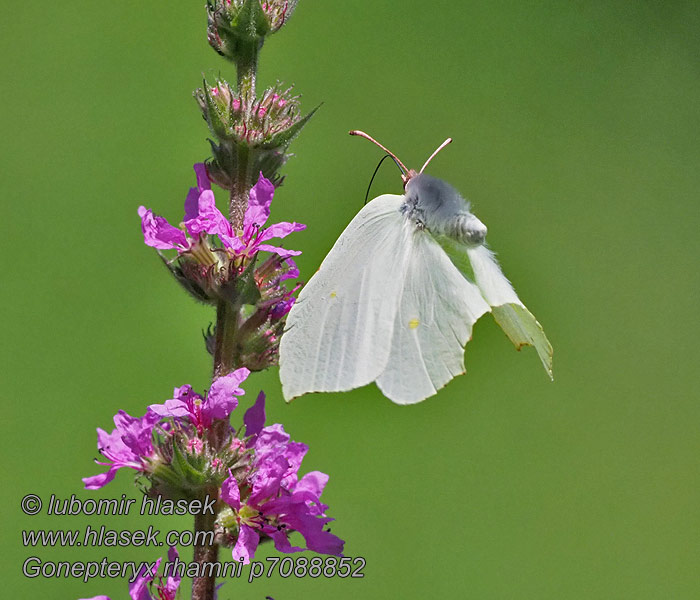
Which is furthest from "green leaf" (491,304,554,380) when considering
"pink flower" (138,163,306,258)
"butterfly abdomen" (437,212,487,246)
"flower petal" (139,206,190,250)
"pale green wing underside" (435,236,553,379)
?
"flower petal" (139,206,190,250)

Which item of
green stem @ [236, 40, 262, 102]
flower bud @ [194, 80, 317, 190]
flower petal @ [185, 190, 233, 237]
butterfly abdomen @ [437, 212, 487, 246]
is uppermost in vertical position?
green stem @ [236, 40, 262, 102]

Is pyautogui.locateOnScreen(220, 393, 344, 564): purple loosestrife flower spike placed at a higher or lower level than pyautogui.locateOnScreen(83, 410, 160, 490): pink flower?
lower

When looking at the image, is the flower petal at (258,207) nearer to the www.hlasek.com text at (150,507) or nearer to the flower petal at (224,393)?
the flower petal at (224,393)

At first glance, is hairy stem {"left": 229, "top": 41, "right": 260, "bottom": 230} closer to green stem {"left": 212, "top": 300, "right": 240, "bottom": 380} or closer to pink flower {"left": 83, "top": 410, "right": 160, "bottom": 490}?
green stem {"left": 212, "top": 300, "right": 240, "bottom": 380}

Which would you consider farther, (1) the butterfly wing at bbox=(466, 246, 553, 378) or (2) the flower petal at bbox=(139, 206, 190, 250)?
(1) the butterfly wing at bbox=(466, 246, 553, 378)

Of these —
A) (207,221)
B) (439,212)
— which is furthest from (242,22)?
(439,212)

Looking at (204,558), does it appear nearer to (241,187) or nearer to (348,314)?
(348,314)
